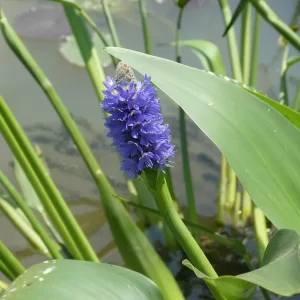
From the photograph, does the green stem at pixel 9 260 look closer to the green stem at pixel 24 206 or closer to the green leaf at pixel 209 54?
the green stem at pixel 24 206

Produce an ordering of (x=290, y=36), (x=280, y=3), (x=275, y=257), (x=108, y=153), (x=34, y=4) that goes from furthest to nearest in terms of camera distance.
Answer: (x=34, y=4) < (x=280, y=3) < (x=108, y=153) < (x=290, y=36) < (x=275, y=257)

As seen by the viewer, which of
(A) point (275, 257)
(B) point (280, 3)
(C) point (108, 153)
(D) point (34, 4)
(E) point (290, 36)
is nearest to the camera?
(A) point (275, 257)

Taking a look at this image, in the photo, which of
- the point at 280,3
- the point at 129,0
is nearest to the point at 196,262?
the point at 280,3

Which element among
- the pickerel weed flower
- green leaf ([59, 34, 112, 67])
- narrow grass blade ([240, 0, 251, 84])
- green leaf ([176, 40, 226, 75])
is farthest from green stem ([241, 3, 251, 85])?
the pickerel weed flower

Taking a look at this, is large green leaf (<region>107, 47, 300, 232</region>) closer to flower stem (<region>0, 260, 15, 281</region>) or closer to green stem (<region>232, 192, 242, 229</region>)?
flower stem (<region>0, 260, 15, 281</region>)

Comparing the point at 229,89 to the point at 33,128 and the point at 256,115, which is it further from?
the point at 33,128

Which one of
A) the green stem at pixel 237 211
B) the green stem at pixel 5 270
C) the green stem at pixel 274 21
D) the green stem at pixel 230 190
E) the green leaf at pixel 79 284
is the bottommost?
the green stem at pixel 237 211

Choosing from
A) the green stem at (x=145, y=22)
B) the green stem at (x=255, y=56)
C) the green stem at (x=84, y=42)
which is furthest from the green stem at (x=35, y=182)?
the green stem at (x=255, y=56)
